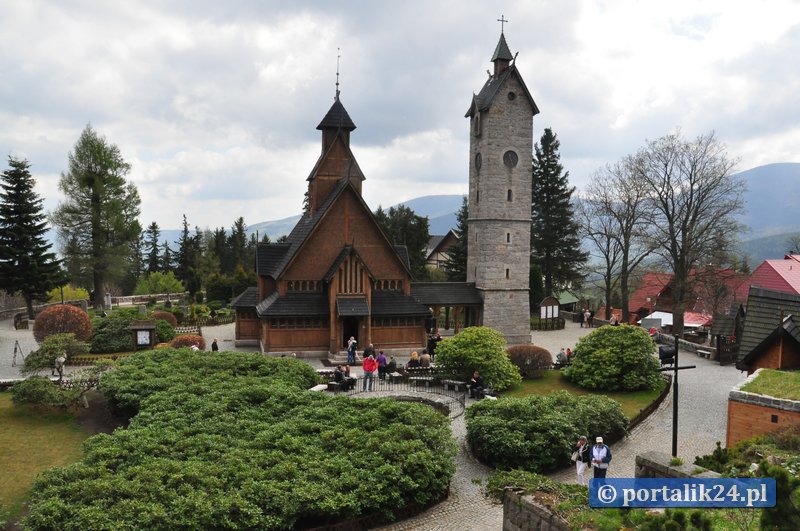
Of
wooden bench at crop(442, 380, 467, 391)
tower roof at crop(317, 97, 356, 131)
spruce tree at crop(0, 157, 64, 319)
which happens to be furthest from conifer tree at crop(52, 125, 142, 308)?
wooden bench at crop(442, 380, 467, 391)

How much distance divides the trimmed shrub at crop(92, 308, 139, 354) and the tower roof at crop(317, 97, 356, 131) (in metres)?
15.9

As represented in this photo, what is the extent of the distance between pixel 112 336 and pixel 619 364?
1034 inches

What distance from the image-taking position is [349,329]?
32.0 meters

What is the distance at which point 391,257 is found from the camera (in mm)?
32969

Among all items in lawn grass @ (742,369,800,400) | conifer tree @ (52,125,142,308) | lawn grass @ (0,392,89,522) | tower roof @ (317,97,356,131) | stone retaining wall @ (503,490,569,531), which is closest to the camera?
stone retaining wall @ (503,490,569,531)

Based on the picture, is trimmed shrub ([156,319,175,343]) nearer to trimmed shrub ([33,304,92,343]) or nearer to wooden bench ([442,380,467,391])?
trimmed shrub ([33,304,92,343])

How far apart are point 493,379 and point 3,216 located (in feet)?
117

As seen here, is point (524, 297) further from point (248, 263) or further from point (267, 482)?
point (248, 263)

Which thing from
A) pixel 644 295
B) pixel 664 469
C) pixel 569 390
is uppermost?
pixel 644 295

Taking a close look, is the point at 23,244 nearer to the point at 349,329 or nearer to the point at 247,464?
the point at 349,329

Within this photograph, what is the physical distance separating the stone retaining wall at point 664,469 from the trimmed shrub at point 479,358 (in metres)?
12.3

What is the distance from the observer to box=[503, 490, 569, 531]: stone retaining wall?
33.2 feet

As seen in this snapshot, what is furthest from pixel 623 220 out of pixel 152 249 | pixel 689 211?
pixel 152 249

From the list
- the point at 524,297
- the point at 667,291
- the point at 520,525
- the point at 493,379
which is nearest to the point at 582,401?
the point at 493,379
